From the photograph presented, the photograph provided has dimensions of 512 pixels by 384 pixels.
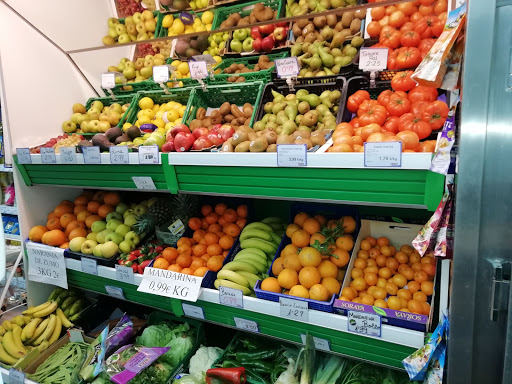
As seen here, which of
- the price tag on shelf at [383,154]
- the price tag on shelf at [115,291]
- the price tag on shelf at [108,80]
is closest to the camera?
the price tag on shelf at [383,154]

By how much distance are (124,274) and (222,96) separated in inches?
49.2

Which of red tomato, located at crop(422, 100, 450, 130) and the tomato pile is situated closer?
red tomato, located at crop(422, 100, 450, 130)

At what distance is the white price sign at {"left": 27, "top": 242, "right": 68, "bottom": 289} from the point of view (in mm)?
2115

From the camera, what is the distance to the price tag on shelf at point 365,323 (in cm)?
128

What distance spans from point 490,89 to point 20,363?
8.09 ft

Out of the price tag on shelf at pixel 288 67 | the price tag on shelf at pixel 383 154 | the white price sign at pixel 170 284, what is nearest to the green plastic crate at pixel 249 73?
the price tag on shelf at pixel 288 67

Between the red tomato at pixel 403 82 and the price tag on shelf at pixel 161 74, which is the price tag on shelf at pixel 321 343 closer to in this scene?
the red tomato at pixel 403 82

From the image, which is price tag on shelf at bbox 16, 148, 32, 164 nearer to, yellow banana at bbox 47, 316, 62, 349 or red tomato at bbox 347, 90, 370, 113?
yellow banana at bbox 47, 316, 62, 349

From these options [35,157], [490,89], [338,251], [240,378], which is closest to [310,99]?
[338,251]

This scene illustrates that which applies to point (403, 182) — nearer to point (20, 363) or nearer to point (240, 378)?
point (240, 378)

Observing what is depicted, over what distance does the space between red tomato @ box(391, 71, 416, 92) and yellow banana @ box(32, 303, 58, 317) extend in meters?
2.47

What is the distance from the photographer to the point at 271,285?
4.99 feet

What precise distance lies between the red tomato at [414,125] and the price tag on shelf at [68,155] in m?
1.68

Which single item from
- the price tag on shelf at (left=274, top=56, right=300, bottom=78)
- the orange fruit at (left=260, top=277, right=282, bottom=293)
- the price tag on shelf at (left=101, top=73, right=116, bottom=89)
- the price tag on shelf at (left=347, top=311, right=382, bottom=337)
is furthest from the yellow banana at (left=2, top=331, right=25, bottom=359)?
the price tag on shelf at (left=274, top=56, right=300, bottom=78)
